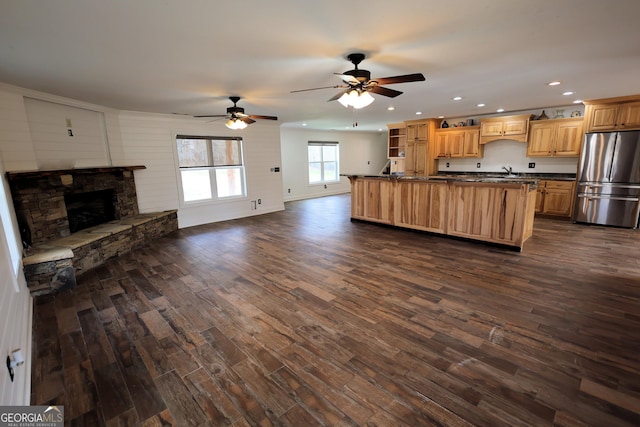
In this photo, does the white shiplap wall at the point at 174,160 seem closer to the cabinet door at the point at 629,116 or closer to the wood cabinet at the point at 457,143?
the wood cabinet at the point at 457,143

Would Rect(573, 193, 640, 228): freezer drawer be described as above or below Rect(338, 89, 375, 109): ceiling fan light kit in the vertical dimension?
below

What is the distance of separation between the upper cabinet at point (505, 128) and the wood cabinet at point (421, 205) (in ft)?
9.79

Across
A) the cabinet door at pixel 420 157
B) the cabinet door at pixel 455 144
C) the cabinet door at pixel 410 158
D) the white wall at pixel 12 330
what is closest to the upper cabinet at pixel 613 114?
the cabinet door at pixel 455 144

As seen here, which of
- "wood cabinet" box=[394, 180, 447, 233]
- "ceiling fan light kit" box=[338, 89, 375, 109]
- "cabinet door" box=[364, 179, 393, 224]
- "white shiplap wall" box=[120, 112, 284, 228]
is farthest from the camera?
"cabinet door" box=[364, 179, 393, 224]

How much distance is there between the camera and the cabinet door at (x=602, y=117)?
17.7 feet

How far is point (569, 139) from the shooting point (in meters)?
6.04

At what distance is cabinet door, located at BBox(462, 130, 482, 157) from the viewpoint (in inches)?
285

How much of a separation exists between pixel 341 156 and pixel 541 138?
247 inches

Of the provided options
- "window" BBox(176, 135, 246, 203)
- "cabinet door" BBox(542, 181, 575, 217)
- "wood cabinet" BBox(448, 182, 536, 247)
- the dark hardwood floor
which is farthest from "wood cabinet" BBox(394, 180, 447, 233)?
"window" BBox(176, 135, 246, 203)

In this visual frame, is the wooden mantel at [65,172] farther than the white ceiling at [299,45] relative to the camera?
Yes

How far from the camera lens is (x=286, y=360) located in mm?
2176

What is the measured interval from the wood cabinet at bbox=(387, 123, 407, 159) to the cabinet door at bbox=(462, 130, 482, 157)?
165cm

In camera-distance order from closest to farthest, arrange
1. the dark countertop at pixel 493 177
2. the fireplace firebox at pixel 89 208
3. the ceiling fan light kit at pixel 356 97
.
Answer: the ceiling fan light kit at pixel 356 97, the dark countertop at pixel 493 177, the fireplace firebox at pixel 89 208

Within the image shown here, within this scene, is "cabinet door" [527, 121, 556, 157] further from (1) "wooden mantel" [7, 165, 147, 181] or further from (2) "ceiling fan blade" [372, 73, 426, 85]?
(1) "wooden mantel" [7, 165, 147, 181]
